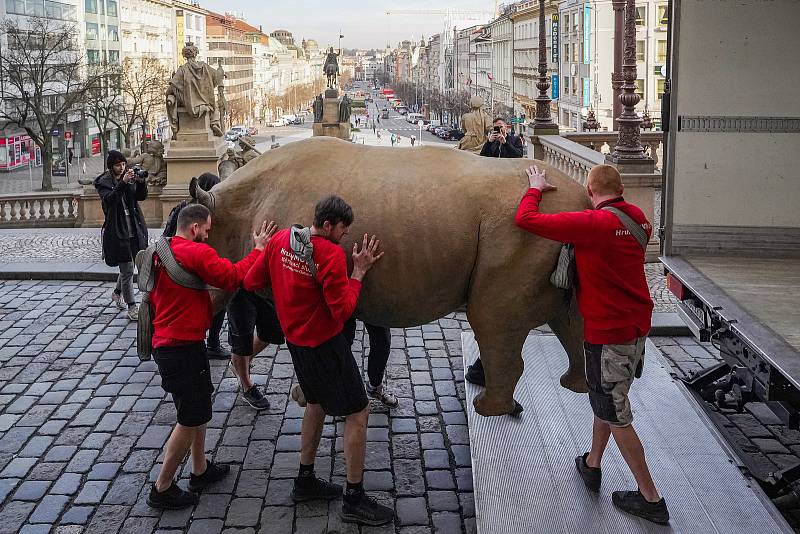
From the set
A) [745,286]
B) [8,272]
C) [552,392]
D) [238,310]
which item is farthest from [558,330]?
[8,272]

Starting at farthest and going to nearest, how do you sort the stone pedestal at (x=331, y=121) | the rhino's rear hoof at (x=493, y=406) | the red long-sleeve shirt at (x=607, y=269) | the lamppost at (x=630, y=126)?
the stone pedestal at (x=331, y=121), the lamppost at (x=630, y=126), the rhino's rear hoof at (x=493, y=406), the red long-sleeve shirt at (x=607, y=269)

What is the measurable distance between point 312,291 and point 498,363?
1.37m

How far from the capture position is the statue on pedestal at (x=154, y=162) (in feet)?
66.0

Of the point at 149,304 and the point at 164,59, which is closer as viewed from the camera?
the point at 149,304

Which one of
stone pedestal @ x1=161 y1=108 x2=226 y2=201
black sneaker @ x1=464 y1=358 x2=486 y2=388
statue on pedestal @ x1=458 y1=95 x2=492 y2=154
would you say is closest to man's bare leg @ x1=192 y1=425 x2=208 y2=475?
black sneaker @ x1=464 y1=358 x2=486 y2=388

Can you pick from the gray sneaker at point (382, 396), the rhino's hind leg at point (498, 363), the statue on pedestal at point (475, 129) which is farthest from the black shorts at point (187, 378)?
the statue on pedestal at point (475, 129)

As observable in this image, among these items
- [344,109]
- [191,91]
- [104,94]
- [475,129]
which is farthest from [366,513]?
[104,94]

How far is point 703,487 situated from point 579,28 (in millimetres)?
68390

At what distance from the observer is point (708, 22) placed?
21.1 ft

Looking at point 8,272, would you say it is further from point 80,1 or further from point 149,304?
point 80,1

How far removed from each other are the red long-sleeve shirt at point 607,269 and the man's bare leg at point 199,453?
8.77ft

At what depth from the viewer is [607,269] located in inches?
193

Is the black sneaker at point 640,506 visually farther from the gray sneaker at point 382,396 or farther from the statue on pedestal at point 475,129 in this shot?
the statue on pedestal at point 475,129

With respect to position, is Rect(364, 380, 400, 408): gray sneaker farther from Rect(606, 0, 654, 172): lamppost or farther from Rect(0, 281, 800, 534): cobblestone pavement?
Rect(606, 0, 654, 172): lamppost
